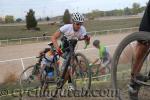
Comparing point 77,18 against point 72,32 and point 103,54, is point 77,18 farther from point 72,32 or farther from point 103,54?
point 103,54

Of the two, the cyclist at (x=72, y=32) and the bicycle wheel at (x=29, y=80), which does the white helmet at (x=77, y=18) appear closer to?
the cyclist at (x=72, y=32)

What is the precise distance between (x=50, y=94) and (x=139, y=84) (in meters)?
3.81

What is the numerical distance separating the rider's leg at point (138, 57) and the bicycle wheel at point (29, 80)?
516 cm

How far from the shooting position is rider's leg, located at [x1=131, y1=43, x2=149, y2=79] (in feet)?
14.4

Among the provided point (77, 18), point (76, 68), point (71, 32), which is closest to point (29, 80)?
point (76, 68)

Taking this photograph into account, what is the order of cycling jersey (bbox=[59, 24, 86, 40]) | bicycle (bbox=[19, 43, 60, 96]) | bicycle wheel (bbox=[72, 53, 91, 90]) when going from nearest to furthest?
1. bicycle wheel (bbox=[72, 53, 91, 90])
2. cycling jersey (bbox=[59, 24, 86, 40])
3. bicycle (bbox=[19, 43, 60, 96])

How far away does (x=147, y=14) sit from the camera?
4500 millimetres

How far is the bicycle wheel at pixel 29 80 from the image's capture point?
9956 mm

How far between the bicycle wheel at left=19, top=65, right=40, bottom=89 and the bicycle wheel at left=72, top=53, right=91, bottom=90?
1578 millimetres

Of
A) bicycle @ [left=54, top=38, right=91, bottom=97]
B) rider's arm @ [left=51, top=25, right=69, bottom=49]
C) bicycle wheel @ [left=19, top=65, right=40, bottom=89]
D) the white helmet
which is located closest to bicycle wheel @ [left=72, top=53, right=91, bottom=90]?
bicycle @ [left=54, top=38, right=91, bottom=97]

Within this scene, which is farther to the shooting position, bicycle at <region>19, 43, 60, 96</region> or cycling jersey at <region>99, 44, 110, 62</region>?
cycling jersey at <region>99, 44, 110, 62</region>

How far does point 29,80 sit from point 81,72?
2.71 m

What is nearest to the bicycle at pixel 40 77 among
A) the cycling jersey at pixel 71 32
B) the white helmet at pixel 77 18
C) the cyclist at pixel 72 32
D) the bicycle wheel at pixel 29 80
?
the bicycle wheel at pixel 29 80

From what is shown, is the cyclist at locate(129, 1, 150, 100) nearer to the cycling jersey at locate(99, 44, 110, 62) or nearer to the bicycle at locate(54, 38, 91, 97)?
the bicycle at locate(54, 38, 91, 97)
